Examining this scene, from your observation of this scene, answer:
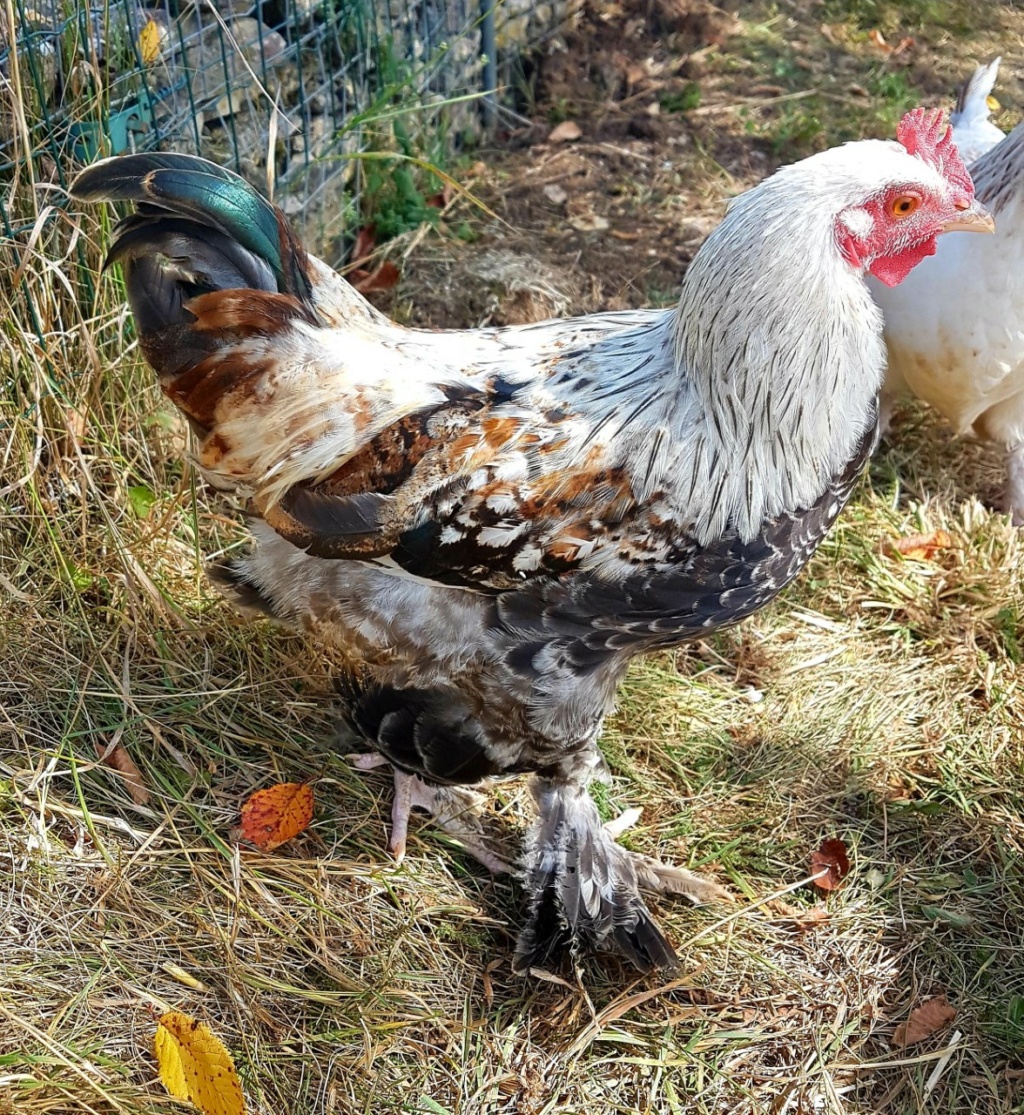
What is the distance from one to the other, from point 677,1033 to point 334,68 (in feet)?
13.4

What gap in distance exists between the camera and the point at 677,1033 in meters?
2.77

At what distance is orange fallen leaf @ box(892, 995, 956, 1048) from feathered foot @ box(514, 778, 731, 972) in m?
0.56

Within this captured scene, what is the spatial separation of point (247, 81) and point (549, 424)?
248cm

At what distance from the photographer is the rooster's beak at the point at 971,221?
258 centimetres

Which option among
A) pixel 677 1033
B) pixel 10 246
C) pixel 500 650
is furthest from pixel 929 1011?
pixel 10 246

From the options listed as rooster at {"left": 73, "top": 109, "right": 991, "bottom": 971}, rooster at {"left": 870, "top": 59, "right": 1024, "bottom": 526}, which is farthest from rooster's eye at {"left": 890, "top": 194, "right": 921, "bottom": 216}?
rooster at {"left": 870, "top": 59, "right": 1024, "bottom": 526}

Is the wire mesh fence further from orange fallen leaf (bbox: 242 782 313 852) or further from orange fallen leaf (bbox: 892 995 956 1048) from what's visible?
orange fallen leaf (bbox: 892 995 956 1048)

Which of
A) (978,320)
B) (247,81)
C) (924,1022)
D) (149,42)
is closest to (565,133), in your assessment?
(247,81)

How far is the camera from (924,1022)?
9.05 ft

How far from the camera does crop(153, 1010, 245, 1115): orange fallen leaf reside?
7.91ft

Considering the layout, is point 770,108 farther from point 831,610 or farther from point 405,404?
point 405,404

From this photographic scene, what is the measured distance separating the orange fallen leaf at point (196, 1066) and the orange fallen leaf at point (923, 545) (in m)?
2.95

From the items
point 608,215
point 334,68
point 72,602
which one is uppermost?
point 334,68

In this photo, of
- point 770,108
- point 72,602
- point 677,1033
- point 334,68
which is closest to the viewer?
point 677,1033
